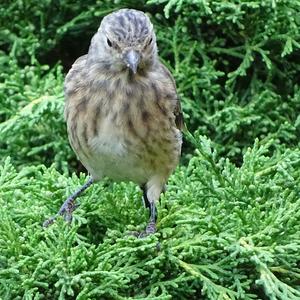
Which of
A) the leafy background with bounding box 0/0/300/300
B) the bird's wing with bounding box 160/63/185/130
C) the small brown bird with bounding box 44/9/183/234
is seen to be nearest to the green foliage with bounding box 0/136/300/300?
the leafy background with bounding box 0/0/300/300

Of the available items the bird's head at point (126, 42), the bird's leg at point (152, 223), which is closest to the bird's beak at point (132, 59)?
the bird's head at point (126, 42)

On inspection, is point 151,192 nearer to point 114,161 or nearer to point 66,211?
point 114,161

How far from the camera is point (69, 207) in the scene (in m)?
4.14

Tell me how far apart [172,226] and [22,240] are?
0.62 m

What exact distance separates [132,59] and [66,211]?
2.34 ft

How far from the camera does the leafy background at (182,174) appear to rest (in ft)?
11.8

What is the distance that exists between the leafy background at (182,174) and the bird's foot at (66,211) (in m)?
0.04

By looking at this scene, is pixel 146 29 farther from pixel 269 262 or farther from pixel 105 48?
pixel 269 262

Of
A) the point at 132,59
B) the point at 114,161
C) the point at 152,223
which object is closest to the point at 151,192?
the point at 114,161

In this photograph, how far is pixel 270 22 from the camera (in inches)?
200

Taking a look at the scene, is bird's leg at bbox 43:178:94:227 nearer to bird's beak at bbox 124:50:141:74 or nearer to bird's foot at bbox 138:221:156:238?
bird's foot at bbox 138:221:156:238

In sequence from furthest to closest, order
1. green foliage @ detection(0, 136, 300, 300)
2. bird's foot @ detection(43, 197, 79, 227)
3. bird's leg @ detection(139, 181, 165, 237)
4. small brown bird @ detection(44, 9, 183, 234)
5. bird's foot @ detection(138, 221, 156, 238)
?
bird's leg @ detection(139, 181, 165, 237) < small brown bird @ detection(44, 9, 183, 234) < bird's foot @ detection(43, 197, 79, 227) < bird's foot @ detection(138, 221, 156, 238) < green foliage @ detection(0, 136, 300, 300)

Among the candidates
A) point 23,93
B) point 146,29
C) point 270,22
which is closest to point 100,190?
point 146,29

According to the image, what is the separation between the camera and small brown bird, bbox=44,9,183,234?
4.11 metres
